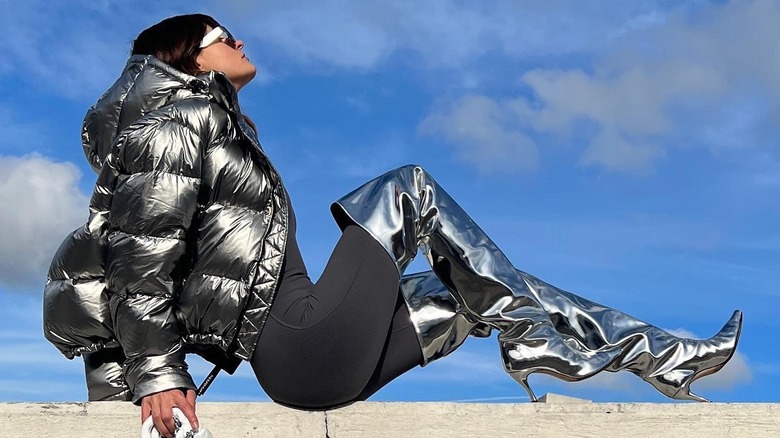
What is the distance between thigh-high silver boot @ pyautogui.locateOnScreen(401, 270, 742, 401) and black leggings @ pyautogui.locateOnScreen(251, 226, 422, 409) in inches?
11.4

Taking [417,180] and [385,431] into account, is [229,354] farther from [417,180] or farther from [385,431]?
[417,180]

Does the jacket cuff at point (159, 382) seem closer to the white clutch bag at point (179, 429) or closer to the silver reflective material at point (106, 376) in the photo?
the white clutch bag at point (179, 429)

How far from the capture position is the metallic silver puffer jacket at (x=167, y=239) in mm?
2961

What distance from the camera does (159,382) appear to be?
2904mm

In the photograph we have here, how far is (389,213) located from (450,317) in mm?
436

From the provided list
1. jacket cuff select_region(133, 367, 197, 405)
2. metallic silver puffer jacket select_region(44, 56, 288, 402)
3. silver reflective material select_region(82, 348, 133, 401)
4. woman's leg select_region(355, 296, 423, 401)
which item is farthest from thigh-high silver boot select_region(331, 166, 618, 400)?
silver reflective material select_region(82, 348, 133, 401)

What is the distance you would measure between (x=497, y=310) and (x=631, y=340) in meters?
0.49

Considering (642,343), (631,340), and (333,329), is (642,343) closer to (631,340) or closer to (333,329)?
(631,340)

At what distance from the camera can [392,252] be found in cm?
314

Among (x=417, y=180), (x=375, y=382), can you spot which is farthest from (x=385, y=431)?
(x=417, y=180)

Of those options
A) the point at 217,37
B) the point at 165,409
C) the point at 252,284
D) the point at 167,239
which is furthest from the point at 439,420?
the point at 217,37

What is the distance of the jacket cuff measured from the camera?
290cm

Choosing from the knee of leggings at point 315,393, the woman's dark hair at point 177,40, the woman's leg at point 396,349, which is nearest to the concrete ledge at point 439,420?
the knee of leggings at point 315,393

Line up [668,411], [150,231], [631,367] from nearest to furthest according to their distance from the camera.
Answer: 1. [150,231]
2. [668,411]
3. [631,367]
